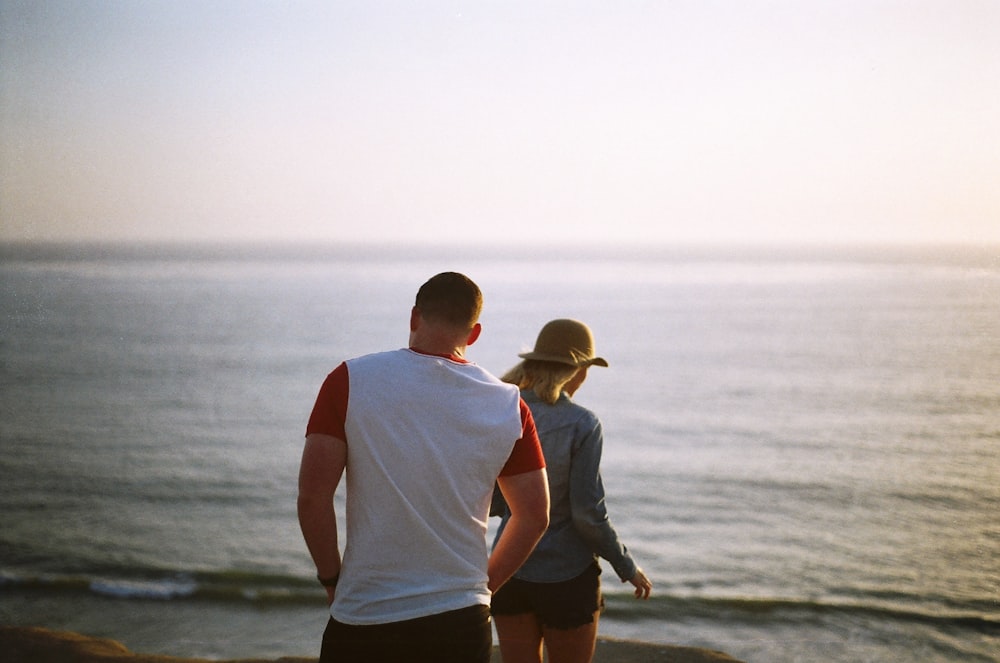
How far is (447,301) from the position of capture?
2.11m

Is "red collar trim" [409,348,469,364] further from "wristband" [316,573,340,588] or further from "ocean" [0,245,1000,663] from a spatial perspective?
"ocean" [0,245,1000,663]

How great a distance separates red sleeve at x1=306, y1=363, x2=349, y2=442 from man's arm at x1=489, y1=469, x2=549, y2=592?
17.1 inches

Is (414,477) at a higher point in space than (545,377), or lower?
lower

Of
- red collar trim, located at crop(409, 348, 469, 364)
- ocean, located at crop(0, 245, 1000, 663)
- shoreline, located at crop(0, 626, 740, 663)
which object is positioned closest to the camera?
red collar trim, located at crop(409, 348, 469, 364)

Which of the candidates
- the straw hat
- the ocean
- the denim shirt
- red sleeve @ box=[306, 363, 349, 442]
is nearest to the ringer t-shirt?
red sleeve @ box=[306, 363, 349, 442]

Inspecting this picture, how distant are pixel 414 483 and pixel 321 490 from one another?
21cm

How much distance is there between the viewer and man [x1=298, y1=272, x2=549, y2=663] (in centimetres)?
199

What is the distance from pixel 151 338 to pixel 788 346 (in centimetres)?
3210

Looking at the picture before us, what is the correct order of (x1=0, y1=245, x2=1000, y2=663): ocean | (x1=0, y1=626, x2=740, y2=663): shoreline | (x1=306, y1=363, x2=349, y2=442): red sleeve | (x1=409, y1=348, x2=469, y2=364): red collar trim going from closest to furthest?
1. (x1=306, y1=363, x2=349, y2=442): red sleeve
2. (x1=409, y1=348, x2=469, y2=364): red collar trim
3. (x1=0, y1=626, x2=740, y2=663): shoreline
4. (x1=0, y1=245, x2=1000, y2=663): ocean

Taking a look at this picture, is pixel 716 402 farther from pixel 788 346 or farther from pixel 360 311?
pixel 360 311

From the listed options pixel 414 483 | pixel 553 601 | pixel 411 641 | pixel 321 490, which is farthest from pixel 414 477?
pixel 553 601

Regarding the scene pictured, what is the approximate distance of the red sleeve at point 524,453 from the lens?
7.06ft

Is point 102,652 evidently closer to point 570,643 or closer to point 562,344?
point 570,643

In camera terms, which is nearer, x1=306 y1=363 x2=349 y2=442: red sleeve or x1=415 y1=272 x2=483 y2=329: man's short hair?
x1=306 y1=363 x2=349 y2=442: red sleeve
